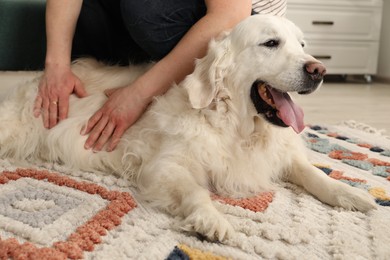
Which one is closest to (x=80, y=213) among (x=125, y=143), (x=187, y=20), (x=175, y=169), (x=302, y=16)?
(x=175, y=169)

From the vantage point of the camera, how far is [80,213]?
98cm

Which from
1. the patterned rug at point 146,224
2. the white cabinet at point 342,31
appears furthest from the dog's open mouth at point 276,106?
the white cabinet at point 342,31

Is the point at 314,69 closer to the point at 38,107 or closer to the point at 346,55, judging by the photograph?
the point at 38,107

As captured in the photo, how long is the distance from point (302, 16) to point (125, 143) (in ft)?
10.8

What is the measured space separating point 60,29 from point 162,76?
0.46m

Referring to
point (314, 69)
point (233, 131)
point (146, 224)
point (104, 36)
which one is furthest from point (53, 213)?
point (104, 36)

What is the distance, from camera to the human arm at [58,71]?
1455 millimetres

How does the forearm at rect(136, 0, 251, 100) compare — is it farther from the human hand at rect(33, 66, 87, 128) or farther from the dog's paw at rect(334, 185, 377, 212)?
the dog's paw at rect(334, 185, 377, 212)

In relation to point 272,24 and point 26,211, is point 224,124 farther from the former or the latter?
point 26,211

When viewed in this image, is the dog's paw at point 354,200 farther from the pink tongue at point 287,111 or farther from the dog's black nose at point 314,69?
the dog's black nose at point 314,69

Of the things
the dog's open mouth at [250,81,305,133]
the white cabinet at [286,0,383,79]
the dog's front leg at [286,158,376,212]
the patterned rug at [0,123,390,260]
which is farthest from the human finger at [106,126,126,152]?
the white cabinet at [286,0,383,79]

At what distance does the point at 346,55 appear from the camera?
4336 millimetres

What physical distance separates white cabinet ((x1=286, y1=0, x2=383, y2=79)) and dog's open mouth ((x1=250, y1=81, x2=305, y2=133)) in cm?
319

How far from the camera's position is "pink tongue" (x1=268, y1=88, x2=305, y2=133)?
3.76 feet
